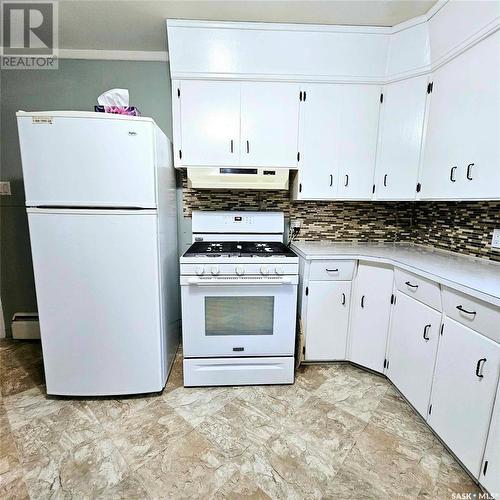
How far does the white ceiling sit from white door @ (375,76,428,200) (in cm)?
45

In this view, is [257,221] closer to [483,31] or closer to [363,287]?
[363,287]

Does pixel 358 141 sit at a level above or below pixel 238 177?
above

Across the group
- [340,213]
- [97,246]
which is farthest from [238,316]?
[340,213]

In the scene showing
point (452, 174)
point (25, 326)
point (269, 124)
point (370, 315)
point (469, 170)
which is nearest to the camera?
point (469, 170)

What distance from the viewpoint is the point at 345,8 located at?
5.75 ft

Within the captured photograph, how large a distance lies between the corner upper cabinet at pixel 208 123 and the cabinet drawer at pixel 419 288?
1406mm

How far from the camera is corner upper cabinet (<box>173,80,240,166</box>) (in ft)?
6.63

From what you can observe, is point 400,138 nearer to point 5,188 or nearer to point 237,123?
point 237,123

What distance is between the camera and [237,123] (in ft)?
6.78

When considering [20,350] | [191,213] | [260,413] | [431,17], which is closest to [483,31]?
[431,17]

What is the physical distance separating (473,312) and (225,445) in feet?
4.50

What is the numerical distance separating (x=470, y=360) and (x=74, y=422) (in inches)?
83.2

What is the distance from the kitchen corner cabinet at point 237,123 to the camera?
2027mm

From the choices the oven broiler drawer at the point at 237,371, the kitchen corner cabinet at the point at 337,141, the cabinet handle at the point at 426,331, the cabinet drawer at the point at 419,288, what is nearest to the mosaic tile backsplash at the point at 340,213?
Answer: the kitchen corner cabinet at the point at 337,141
